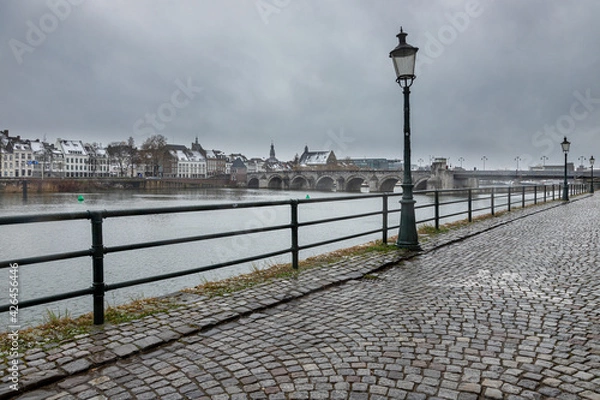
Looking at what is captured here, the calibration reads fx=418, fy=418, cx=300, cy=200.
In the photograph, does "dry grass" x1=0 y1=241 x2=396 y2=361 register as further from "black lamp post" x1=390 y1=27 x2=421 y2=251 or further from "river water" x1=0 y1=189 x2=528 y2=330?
"black lamp post" x1=390 y1=27 x2=421 y2=251

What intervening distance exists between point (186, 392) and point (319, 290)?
109 inches

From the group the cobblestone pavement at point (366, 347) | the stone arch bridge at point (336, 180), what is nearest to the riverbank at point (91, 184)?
the stone arch bridge at point (336, 180)

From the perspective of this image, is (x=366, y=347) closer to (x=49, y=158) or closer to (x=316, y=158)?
(x=49, y=158)

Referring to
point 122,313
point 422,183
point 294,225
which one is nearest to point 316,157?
point 422,183

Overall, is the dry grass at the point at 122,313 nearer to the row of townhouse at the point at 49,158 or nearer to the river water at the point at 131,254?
the river water at the point at 131,254

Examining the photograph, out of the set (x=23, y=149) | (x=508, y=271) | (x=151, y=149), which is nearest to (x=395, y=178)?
(x=151, y=149)

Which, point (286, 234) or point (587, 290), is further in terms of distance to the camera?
point (286, 234)

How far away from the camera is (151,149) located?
96.0 m

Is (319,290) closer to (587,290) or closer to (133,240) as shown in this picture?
(587,290)

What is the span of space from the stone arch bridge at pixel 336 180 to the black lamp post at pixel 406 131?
2828 inches

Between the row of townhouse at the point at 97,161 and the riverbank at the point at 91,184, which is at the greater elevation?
the row of townhouse at the point at 97,161

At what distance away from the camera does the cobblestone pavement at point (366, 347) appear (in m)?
2.81

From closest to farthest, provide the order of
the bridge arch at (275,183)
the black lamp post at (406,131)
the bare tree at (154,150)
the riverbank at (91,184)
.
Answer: the black lamp post at (406,131) → the riverbank at (91,184) → the bare tree at (154,150) → the bridge arch at (275,183)

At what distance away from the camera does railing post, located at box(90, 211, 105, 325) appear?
3881 mm
